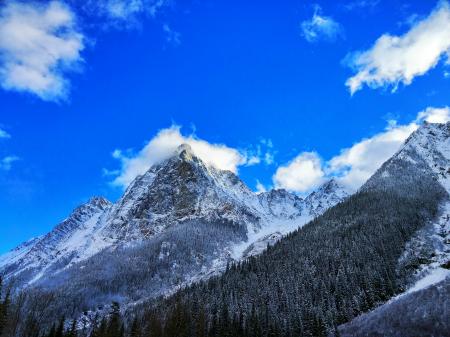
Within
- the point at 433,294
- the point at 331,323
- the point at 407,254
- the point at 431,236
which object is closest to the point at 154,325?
the point at 331,323

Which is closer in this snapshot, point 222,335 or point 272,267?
point 222,335

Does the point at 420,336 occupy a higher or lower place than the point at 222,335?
lower

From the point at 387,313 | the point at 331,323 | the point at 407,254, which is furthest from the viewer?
the point at 407,254

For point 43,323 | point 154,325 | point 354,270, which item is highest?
point 43,323

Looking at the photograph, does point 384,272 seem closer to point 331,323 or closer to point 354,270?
point 354,270

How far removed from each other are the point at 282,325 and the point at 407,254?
73.5 meters

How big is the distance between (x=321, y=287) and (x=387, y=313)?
132ft

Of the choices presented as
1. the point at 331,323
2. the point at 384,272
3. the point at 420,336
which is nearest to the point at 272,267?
the point at 384,272

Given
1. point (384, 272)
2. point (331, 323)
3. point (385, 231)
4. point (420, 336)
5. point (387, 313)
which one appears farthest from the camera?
point (385, 231)

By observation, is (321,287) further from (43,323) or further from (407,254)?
(43,323)

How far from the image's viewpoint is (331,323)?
415ft

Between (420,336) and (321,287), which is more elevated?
(321,287)

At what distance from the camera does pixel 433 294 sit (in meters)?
119

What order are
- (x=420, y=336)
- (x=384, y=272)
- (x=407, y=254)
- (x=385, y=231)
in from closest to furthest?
(x=420, y=336), (x=384, y=272), (x=407, y=254), (x=385, y=231)
